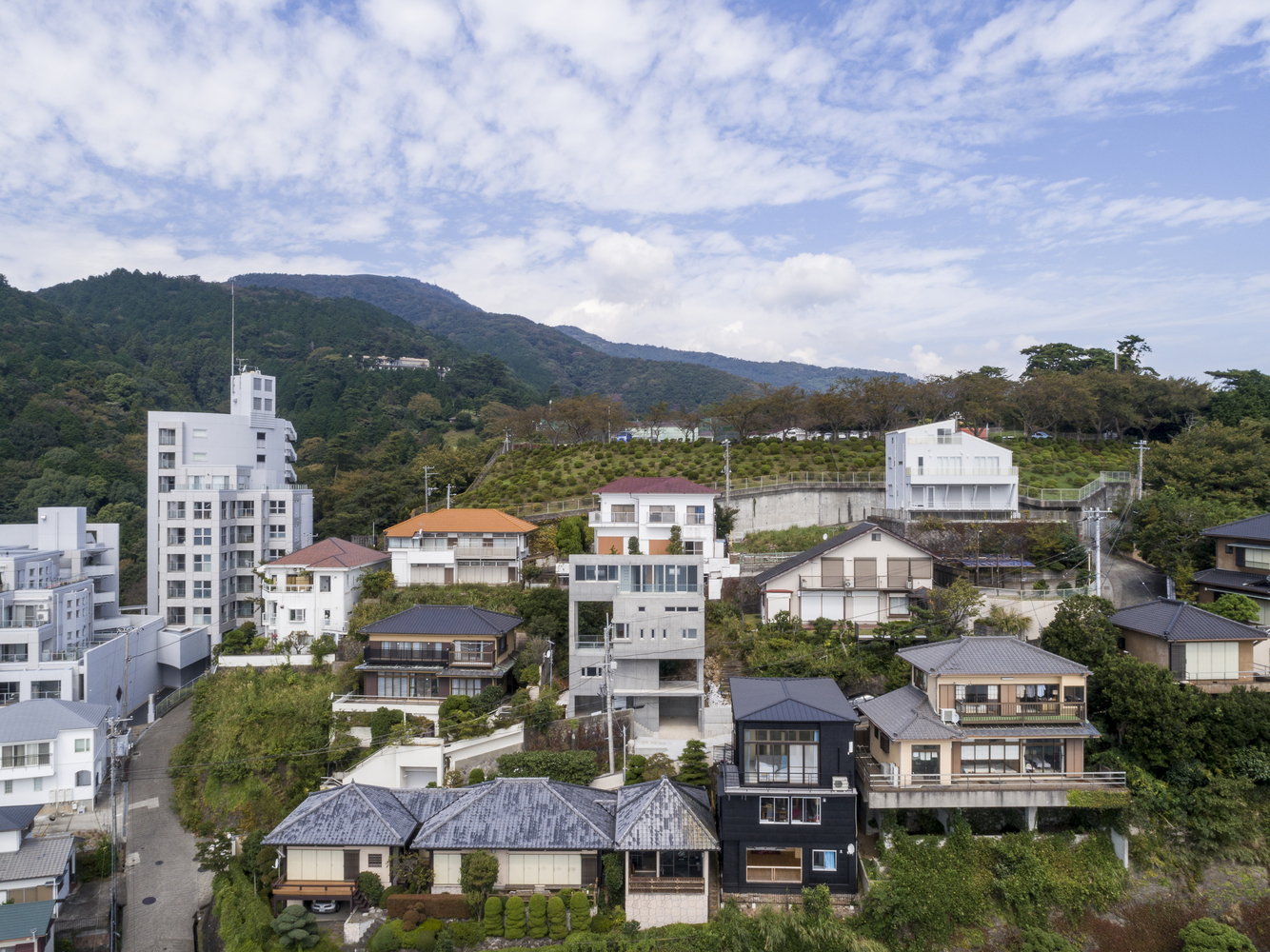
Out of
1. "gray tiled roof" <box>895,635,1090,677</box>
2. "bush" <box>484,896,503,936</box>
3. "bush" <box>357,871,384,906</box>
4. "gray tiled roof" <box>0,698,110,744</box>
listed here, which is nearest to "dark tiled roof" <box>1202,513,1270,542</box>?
"gray tiled roof" <box>895,635,1090,677</box>

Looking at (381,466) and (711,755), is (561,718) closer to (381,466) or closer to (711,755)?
(711,755)

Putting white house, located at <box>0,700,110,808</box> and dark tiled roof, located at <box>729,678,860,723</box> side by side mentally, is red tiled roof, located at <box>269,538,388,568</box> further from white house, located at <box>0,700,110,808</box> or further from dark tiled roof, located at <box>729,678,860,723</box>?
dark tiled roof, located at <box>729,678,860,723</box>

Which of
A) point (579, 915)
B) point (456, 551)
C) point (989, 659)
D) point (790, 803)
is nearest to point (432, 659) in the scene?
point (456, 551)

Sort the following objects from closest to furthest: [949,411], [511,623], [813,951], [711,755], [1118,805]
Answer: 1. [813,951]
2. [1118,805]
3. [711,755]
4. [511,623]
5. [949,411]

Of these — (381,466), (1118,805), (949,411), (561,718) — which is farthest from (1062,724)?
(381,466)

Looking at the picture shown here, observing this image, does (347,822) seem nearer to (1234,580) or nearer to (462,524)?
(462,524)
